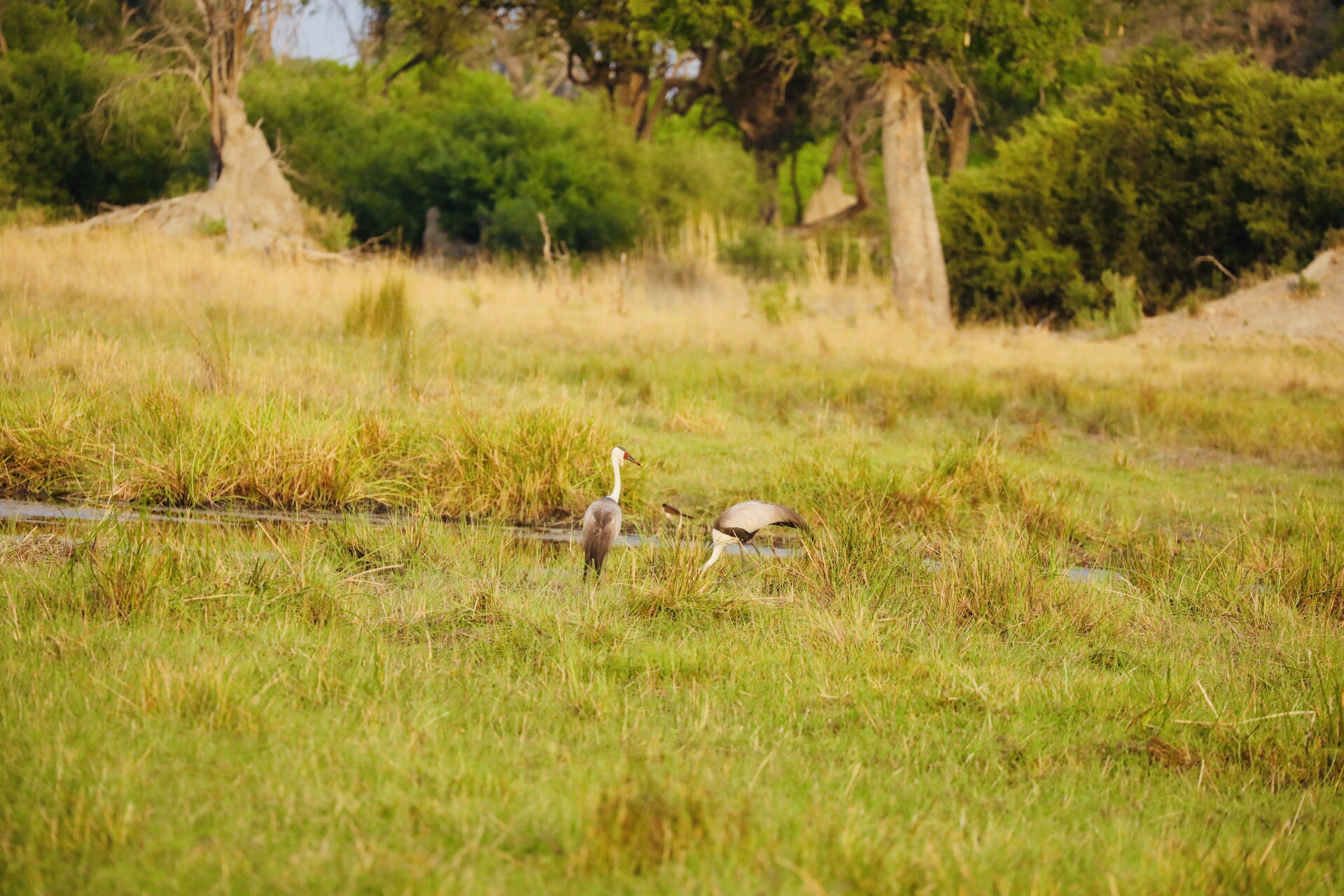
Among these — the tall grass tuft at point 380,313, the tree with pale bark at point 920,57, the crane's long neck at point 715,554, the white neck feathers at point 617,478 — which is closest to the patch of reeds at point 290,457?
the white neck feathers at point 617,478

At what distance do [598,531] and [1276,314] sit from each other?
15.1 meters

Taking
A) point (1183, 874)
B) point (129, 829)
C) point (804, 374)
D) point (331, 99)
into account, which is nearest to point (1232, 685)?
point (1183, 874)

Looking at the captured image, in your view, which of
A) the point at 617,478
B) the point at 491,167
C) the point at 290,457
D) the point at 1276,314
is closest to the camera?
the point at 617,478

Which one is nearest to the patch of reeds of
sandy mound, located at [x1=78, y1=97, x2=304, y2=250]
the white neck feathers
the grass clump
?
the white neck feathers

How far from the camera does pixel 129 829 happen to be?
297cm

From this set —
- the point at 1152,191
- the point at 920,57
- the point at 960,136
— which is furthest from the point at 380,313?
the point at 960,136

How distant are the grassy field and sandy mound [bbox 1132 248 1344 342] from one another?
665 centimetres

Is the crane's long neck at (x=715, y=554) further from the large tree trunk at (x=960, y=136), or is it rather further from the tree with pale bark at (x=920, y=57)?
the large tree trunk at (x=960, y=136)

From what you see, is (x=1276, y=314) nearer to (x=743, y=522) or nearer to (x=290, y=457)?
(x=743, y=522)

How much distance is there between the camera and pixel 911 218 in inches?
775

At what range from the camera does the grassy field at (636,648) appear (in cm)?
306

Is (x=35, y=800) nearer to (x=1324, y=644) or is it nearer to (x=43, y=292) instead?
(x=1324, y=644)

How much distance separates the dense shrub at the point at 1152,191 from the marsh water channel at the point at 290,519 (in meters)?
14.7

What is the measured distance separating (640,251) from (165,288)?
40.1ft
